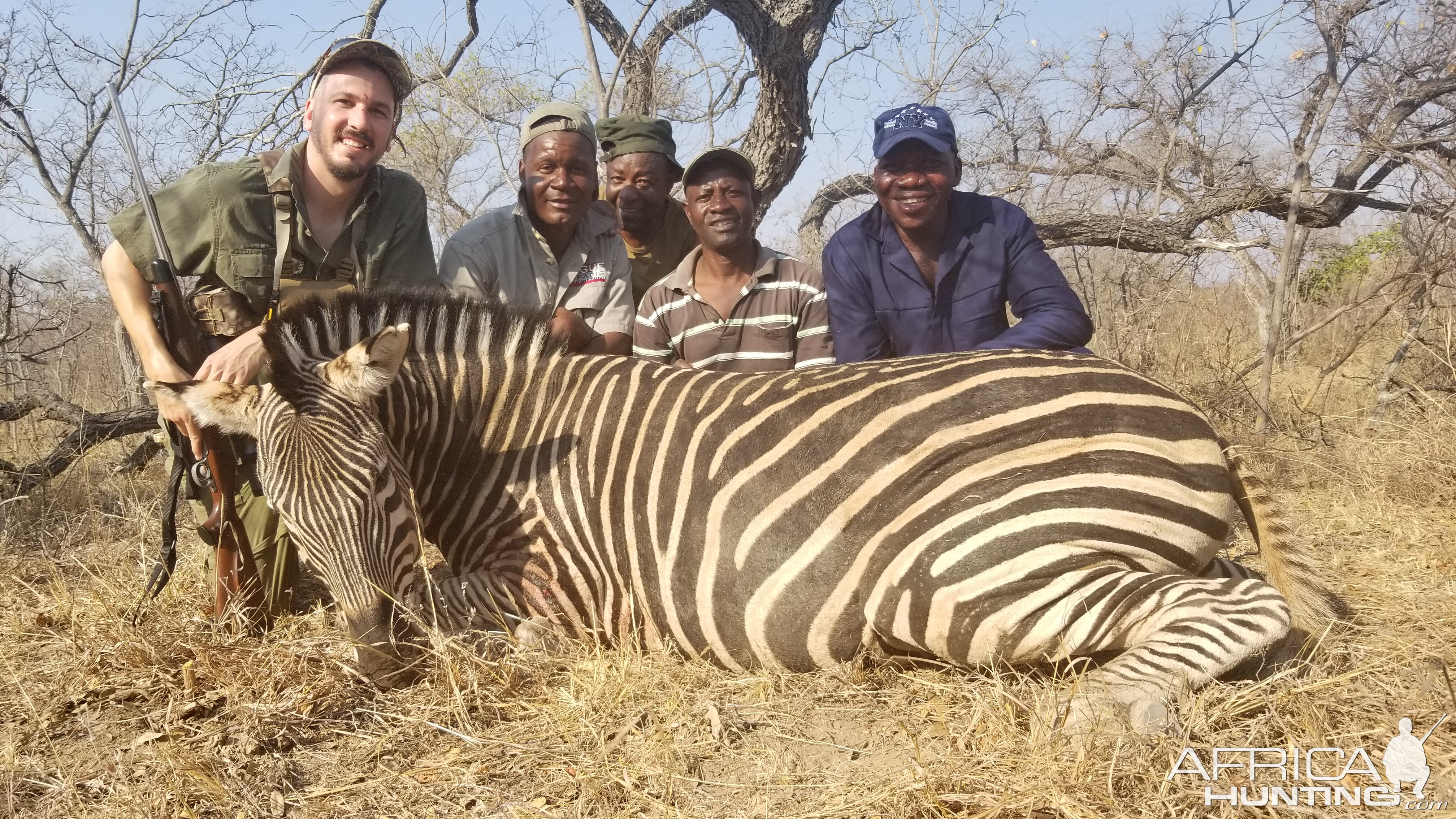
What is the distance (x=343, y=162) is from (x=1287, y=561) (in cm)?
414

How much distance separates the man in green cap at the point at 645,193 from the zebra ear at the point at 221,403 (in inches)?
112

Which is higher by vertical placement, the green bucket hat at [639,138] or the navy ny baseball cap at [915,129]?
the green bucket hat at [639,138]

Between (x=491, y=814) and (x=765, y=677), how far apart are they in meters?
0.95

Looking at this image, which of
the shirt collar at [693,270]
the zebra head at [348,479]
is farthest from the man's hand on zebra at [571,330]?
the zebra head at [348,479]

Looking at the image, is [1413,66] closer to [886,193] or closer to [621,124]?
[886,193]

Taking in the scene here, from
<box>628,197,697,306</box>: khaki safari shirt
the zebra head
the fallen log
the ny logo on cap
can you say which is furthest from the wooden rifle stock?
the ny logo on cap

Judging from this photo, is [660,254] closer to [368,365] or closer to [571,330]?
[571,330]

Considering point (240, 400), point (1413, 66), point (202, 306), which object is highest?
point (1413, 66)

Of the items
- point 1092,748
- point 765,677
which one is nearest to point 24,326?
point 765,677

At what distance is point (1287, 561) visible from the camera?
2.79 metres

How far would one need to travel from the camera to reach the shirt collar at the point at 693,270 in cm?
487

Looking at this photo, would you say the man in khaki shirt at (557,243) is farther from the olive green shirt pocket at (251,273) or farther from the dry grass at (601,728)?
the dry grass at (601,728)

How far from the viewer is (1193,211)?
25.8ft

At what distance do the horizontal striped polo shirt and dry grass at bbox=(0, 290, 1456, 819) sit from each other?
2038 millimetres
